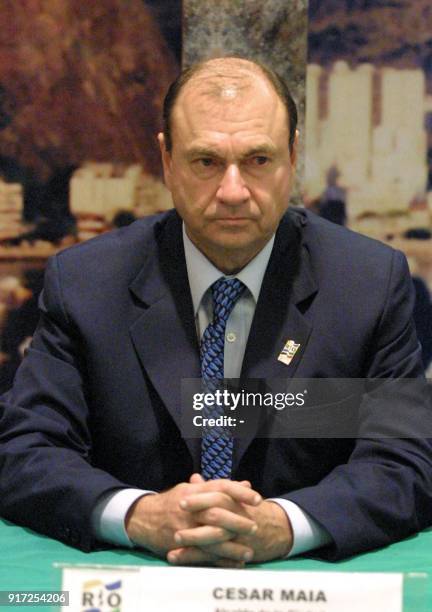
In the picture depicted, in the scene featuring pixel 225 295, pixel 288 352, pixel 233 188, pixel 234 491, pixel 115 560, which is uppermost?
pixel 233 188

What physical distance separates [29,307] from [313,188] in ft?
2.73

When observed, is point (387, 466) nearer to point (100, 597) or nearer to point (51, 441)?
point (51, 441)

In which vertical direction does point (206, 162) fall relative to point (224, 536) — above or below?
above

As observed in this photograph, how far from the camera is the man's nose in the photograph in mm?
2018

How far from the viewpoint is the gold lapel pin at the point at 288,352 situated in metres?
2.13

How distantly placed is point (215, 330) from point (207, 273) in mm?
124

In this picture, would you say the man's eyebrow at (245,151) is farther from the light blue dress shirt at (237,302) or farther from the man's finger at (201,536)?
the man's finger at (201,536)

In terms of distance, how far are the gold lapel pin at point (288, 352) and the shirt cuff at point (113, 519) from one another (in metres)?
0.42

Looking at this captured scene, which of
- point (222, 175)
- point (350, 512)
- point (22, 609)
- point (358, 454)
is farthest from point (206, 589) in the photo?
point (222, 175)

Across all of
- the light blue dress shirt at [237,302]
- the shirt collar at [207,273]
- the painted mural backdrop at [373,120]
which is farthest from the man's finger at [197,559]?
the painted mural backdrop at [373,120]

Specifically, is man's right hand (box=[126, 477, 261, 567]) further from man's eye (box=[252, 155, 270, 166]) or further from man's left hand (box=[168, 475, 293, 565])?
man's eye (box=[252, 155, 270, 166])

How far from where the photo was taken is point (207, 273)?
2.18 metres

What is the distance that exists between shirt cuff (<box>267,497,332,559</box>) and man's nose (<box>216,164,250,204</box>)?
0.56 metres

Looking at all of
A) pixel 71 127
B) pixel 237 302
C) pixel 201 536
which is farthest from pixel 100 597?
pixel 71 127
